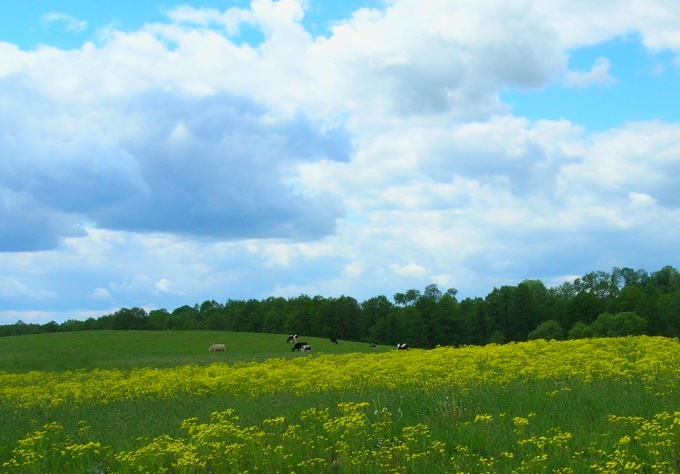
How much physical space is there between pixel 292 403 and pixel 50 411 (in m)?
6.60

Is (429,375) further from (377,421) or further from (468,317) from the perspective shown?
(468,317)

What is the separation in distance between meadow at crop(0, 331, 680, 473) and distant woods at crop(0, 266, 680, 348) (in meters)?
74.4

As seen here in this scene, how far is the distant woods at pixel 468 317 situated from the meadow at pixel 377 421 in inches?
2927

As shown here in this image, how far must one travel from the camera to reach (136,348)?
6009 centimetres

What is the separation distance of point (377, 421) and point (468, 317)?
10472cm

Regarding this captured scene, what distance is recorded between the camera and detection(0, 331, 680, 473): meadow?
32.7ft

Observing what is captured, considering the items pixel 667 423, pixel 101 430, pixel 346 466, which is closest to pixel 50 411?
pixel 101 430

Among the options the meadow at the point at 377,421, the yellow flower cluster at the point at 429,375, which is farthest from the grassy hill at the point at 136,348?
the meadow at the point at 377,421

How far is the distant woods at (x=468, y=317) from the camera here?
9700cm

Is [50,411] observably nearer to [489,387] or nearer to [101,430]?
[101,430]

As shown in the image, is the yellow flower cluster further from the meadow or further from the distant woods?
the distant woods

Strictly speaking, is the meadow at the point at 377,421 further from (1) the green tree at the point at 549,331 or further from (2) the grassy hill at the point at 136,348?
(1) the green tree at the point at 549,331

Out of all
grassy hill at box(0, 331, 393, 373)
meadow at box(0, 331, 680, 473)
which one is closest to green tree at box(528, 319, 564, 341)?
grassy hill at box(0, 331, 393, 373)

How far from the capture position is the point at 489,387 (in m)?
14.8
